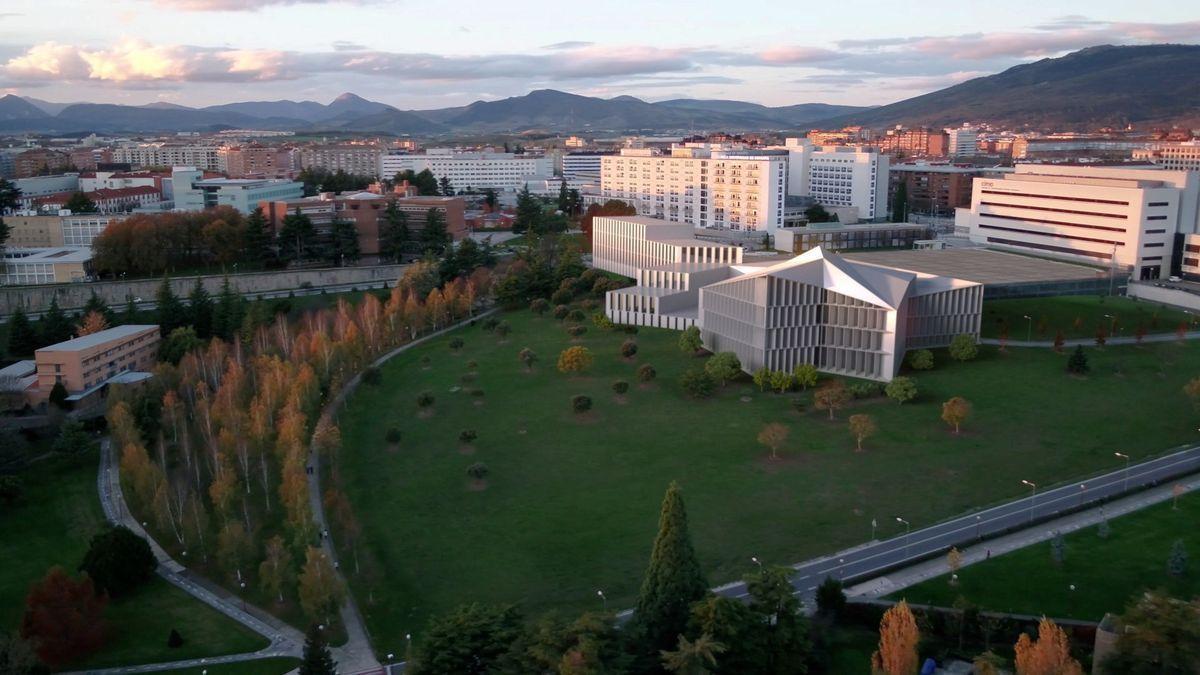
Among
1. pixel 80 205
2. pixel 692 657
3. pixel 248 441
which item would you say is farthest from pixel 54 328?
pixel 692 657

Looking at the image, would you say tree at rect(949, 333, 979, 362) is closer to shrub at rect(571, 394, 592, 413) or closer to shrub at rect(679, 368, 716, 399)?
shrub at rect(679, 368, 716, 399)

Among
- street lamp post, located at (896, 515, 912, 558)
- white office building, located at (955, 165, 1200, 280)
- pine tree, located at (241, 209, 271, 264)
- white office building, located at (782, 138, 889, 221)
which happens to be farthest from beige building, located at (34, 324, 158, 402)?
white office building, located at (782, 138, 889, 221)

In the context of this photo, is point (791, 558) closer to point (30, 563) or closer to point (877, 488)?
point (877, 488)

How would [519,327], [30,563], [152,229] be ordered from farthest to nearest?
[152,229]
[519,327]
[30,563]

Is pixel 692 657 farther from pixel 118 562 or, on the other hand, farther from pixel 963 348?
pixel 963 348

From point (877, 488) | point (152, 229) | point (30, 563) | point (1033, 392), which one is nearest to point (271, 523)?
point (30, 563)
